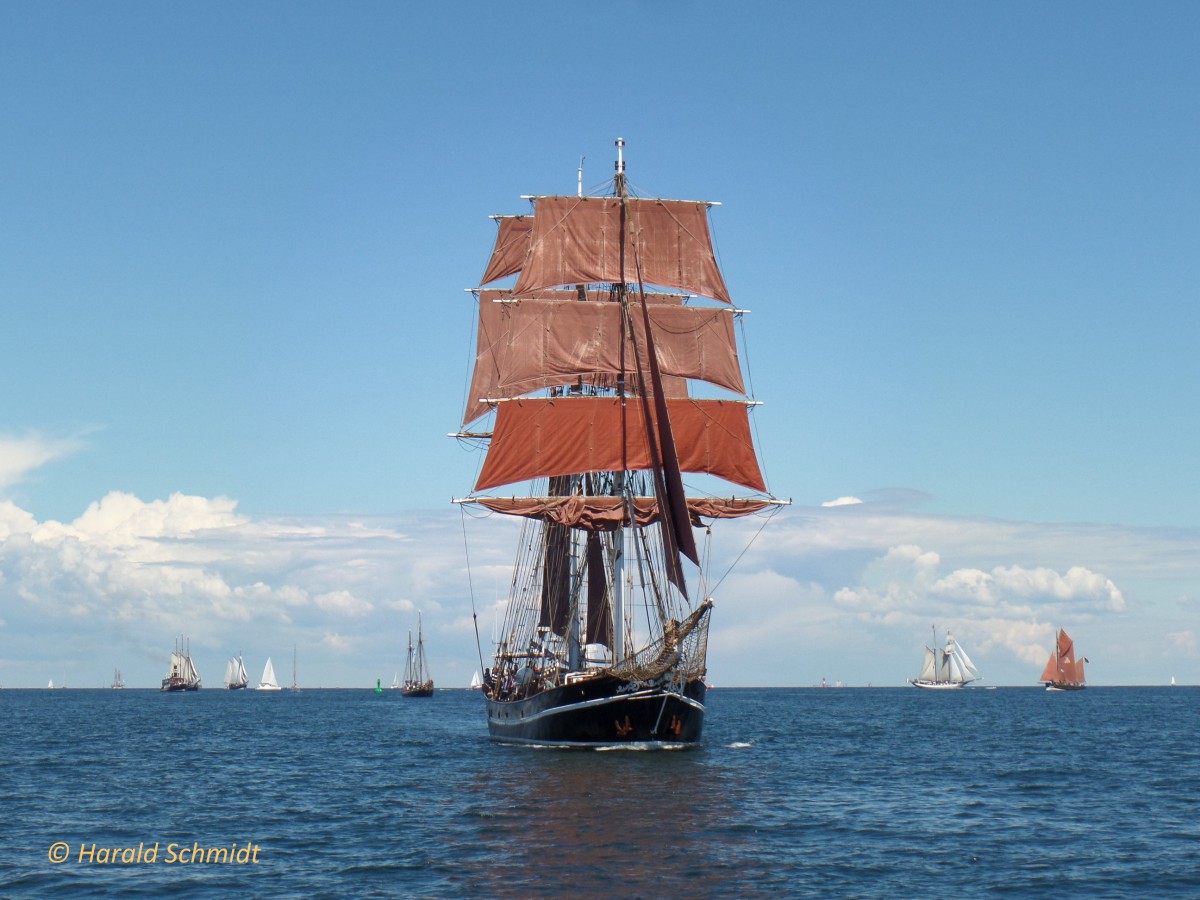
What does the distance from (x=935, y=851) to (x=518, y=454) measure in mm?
36292

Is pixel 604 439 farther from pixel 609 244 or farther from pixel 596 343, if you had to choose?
pixel 609 244

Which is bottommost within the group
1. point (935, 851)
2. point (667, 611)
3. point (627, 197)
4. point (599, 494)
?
point (935, 851)

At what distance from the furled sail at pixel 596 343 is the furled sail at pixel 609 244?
140 cm

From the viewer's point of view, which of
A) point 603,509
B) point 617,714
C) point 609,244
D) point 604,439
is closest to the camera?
point 617,714

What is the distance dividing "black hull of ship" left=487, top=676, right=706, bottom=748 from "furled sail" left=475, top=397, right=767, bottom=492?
12559 mm

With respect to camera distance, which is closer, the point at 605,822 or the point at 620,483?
the point at 605,822

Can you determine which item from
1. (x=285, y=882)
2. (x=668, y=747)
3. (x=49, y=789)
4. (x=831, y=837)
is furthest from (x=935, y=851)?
(x=49, y=789)

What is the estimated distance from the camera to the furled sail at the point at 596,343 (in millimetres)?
64438

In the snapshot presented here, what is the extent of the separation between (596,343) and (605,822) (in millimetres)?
33903

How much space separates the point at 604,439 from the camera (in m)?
62.8

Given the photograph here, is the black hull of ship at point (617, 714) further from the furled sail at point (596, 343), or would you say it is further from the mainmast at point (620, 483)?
the furled sail at point (596, 343)

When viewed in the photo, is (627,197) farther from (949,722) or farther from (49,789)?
(949,722)

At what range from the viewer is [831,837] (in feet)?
109

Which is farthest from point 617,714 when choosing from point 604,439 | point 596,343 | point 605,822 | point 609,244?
point 609,244
